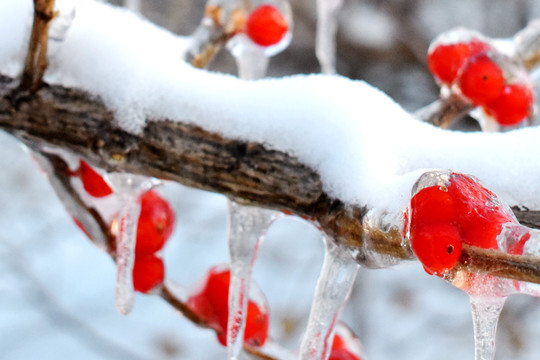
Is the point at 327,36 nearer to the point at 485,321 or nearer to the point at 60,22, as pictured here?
the point at 60,22

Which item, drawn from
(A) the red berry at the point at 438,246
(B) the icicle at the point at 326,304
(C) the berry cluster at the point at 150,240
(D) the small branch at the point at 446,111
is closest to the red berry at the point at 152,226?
(C) the berry cluster at the point at 150,240

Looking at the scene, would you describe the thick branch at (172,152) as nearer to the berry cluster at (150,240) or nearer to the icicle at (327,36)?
the berry cluster at (150,240)

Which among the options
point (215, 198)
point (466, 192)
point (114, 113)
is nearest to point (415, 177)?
point (466, 192)

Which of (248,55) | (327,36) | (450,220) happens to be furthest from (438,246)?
(327,36)

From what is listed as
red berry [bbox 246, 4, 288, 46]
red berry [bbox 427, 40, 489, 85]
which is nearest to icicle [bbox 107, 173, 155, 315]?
red berry [bbox 246, 4, 288, 46]

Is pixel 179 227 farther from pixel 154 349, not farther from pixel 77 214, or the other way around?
pixel 77 214

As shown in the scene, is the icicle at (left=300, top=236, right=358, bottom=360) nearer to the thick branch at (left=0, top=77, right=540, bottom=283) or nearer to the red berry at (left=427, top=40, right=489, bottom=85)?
the thick branch at (left=0, top=77, right=540, bottom=283)
